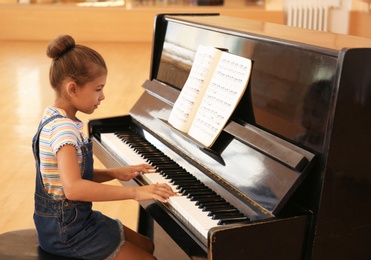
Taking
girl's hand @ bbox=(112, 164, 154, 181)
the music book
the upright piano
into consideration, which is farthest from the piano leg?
the music book

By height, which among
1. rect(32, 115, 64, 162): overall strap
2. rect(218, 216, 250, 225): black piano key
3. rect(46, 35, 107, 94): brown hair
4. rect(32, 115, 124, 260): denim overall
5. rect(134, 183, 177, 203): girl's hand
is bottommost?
rect(32, 115, 124, 260): denim overall

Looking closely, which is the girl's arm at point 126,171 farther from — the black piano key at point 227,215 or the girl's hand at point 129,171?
the black piano key at point 227,215

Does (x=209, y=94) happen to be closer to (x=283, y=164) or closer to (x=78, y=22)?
(x=283, y=164)

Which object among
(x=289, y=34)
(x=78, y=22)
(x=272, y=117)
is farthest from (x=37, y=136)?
(x=78, y=22)

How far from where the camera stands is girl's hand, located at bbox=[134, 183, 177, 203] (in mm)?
2061

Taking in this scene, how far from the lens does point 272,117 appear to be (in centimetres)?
205

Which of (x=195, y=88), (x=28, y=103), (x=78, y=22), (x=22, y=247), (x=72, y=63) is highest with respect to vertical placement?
(x=72, y=63)

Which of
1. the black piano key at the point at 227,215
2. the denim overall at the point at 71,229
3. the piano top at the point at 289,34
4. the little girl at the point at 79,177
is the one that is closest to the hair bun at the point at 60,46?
the little girl at the point at 79,177

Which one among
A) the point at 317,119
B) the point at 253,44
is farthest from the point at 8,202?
the point at 317,119

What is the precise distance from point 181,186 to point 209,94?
1.11 ft

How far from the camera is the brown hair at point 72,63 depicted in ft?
7.02

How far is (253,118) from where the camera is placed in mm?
2146

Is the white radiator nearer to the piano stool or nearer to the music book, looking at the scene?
the music book

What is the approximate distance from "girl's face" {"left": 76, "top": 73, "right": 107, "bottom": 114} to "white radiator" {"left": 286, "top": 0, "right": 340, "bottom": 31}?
8.21 metres
